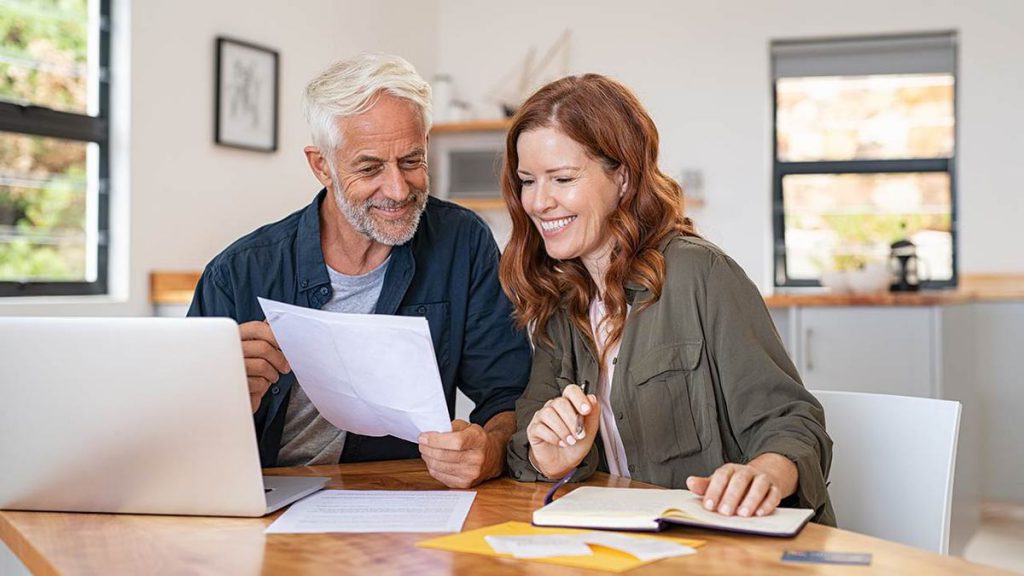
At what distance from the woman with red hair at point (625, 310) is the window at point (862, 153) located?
401cm

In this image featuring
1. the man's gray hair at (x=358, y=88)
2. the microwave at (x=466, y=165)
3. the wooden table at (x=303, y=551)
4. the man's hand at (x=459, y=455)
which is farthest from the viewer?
the microwave at (x=466, y=165)

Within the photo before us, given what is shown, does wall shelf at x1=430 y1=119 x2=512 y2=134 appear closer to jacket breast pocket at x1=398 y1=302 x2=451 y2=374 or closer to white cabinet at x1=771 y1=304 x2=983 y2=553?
white cabinet at x1=771 y1=304 x2=983 y2=553

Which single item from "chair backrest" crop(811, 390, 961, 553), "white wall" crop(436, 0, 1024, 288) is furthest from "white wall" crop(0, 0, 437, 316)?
"chair backrest" crop(811, 390, 961, 553)

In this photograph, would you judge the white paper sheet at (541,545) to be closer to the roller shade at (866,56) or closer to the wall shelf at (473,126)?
the wall shelf at (473,126)

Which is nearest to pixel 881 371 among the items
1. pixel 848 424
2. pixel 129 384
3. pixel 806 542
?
pixel 848 424

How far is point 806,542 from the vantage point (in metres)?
1.24

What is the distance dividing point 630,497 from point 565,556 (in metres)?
0.26

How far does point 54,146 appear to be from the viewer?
398 centimetres

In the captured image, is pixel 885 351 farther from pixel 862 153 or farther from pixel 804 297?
pixel 862 153

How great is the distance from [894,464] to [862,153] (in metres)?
4.24

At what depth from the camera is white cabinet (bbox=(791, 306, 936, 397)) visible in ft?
13.5

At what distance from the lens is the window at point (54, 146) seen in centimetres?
381

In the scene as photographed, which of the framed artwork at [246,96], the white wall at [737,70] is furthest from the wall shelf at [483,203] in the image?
the framed artwork at [246,96]

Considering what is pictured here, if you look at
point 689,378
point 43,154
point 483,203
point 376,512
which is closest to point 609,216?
point 689,378
